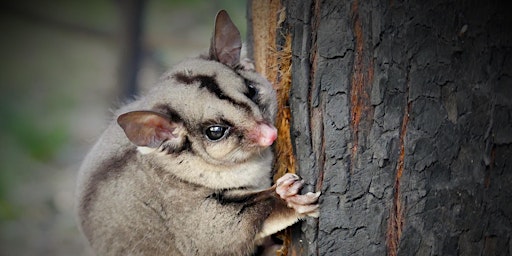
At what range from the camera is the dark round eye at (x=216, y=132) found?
326 centimetres

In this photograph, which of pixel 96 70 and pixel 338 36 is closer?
pixel 338 36

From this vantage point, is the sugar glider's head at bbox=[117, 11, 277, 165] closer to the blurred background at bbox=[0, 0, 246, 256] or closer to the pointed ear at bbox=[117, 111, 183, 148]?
the pointed ear at bbox=[117, 111, 183, 148]

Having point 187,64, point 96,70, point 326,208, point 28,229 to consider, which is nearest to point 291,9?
point 187,64

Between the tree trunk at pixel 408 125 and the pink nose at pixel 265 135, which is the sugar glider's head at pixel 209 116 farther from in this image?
the tree trunk at pixel 408 125

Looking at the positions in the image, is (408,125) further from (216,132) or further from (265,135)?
(216,132)

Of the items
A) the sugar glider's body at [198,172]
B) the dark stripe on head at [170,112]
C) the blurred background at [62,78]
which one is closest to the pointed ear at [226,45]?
the sugar glider's body at [198,172]

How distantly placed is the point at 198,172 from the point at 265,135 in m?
0.44

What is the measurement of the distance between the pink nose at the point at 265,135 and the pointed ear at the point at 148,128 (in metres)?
0.43

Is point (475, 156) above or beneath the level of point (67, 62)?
above

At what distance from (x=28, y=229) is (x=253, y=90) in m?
4.37

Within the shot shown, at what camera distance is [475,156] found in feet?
9.26

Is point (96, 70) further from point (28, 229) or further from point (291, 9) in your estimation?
point (291, 9)


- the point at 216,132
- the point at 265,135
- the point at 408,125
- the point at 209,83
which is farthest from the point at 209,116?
the point at 408,125

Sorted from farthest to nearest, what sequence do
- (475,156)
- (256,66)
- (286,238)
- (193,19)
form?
(193,19) < (256,66) < (286,238) < (475,156)
